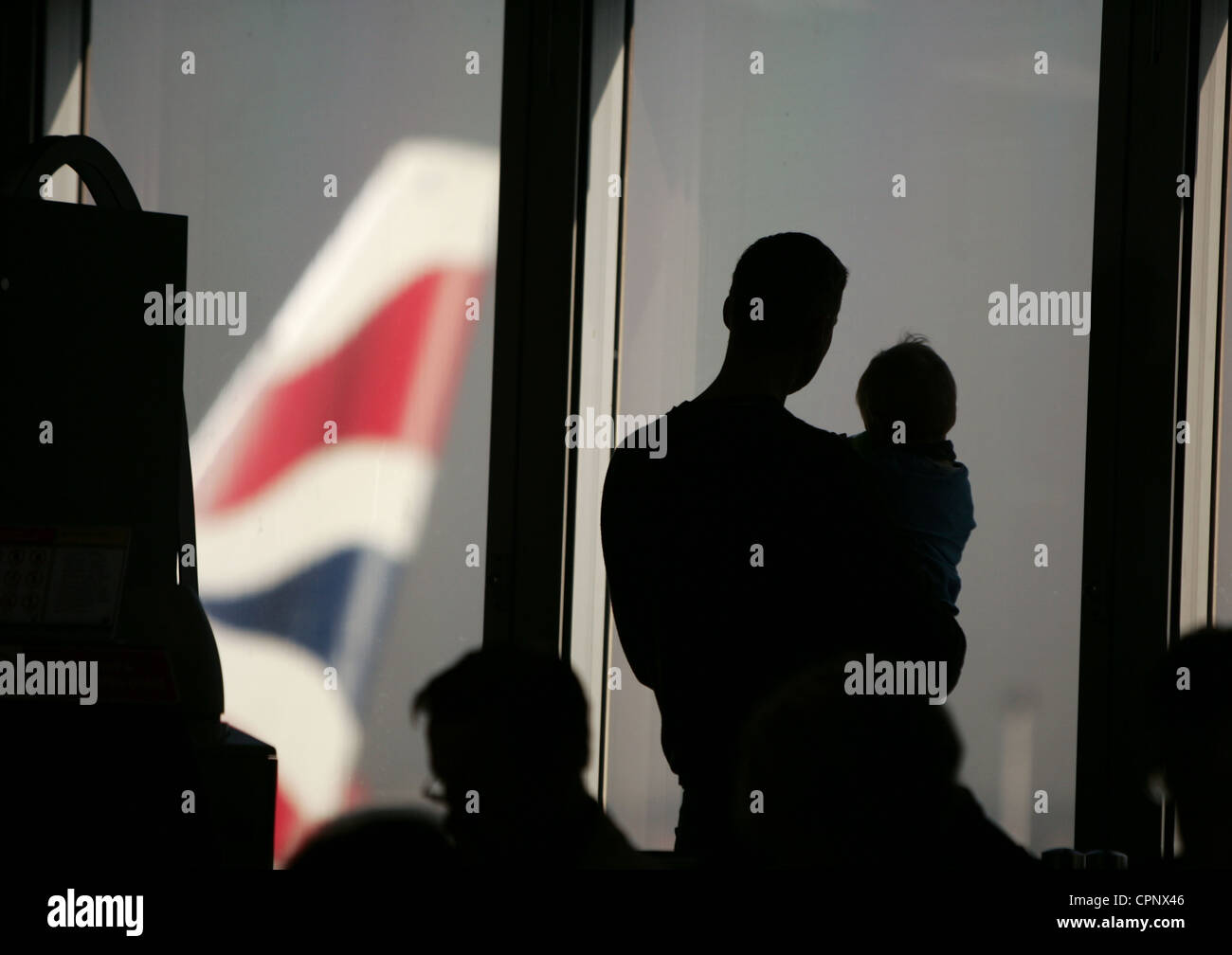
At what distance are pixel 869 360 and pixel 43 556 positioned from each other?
174 centimetres

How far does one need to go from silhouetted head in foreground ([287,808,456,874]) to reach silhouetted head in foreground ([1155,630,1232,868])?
64 centimetres

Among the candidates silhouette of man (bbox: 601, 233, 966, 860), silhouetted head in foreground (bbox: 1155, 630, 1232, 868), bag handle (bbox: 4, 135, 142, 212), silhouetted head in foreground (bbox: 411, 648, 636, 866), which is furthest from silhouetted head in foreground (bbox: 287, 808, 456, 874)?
bag handle (bbox: 4, 135, 142, 212)

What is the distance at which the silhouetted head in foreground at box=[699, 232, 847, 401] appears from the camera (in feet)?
4.46

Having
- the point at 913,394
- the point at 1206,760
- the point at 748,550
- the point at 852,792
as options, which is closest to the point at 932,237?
the point at 913,394

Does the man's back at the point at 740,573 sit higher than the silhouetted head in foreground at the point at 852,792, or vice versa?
the man's back at the point at 740,573

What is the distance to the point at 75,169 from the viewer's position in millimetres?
1560

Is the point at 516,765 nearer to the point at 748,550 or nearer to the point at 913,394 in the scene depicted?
the point at 748,550

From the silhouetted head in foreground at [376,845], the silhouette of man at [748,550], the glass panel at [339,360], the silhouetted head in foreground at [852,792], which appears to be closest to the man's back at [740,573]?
the silhouette of man at [748,550]

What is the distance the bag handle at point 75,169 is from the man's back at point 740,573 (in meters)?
0.91

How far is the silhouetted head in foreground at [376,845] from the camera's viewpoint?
579 mm

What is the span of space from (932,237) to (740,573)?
4.61 feet

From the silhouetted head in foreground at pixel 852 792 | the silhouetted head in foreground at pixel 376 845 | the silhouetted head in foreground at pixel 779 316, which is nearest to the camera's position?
the silhouetted head in foreground at pixel 376 845

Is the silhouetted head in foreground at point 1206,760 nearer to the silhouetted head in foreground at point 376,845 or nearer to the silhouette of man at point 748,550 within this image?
the silhouette of man at point 748,550

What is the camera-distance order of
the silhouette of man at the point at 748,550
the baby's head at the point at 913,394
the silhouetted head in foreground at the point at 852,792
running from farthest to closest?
the baby's head at the point at 913,394
the silhouette of man at the point at 748,550
the silhouetted head in foreground at the point at 852,792
